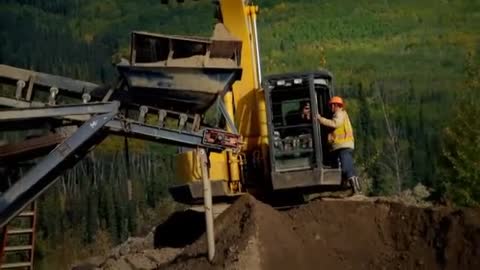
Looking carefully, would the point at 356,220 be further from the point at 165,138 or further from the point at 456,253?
the point at 165,138

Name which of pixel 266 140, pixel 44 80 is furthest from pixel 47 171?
pixel 266 140

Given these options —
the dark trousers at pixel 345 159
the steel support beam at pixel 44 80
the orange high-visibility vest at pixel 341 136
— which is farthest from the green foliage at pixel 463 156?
the steel support beam at pixel 44 80

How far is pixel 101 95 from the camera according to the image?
48.0 feet

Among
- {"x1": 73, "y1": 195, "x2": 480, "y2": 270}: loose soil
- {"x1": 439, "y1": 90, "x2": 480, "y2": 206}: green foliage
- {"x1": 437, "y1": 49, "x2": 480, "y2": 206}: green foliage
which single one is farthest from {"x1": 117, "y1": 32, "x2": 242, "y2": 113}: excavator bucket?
{"x1": 439, "y1": 90, "x2": 480, "y2": 206}: green foliage

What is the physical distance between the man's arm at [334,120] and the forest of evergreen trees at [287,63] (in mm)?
26621

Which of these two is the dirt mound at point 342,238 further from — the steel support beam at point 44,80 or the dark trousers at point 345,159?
the steel support beam at point 44,80

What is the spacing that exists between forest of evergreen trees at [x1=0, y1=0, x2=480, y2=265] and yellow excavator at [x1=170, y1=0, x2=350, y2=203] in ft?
84.6

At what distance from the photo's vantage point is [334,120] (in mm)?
16578

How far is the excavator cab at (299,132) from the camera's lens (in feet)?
53.9

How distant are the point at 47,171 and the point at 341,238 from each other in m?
4.51

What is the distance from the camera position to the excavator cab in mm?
16438

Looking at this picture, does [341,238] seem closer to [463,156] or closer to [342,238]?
[342,238]

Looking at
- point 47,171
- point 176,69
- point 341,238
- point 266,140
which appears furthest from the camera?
point 266,140

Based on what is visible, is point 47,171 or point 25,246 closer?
point 47,171
